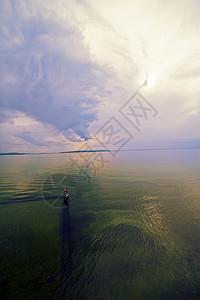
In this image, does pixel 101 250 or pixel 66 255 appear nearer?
pixel 66 255

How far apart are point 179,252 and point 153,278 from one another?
4154 millimetres

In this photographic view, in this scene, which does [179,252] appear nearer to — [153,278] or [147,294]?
[153,278]

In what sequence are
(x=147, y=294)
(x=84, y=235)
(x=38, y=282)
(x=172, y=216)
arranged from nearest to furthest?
(x=147, y=294)
(x=38, y=282)
(x=84, y=235)
(x=172, y=216)

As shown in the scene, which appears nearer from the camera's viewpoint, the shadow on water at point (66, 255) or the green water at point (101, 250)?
the green water at point (101, 250)

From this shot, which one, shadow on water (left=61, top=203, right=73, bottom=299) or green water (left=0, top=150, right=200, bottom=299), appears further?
shadow on water (left=61, top=203, right=73, bottom=299)

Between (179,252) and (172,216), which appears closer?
(179,252)

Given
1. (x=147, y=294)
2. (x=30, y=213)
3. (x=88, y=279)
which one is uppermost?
(x=30, y=213)

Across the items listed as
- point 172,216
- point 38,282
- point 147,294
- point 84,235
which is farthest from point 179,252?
point 38,282

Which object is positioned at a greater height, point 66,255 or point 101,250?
point 66,255

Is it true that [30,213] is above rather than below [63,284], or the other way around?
above

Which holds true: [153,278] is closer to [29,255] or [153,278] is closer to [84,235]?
[84,235]

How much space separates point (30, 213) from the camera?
18734 millimetres

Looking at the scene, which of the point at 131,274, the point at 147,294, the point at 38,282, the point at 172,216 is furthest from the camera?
the point at 172,216

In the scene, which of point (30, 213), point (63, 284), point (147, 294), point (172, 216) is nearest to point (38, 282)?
point (63, 284)
